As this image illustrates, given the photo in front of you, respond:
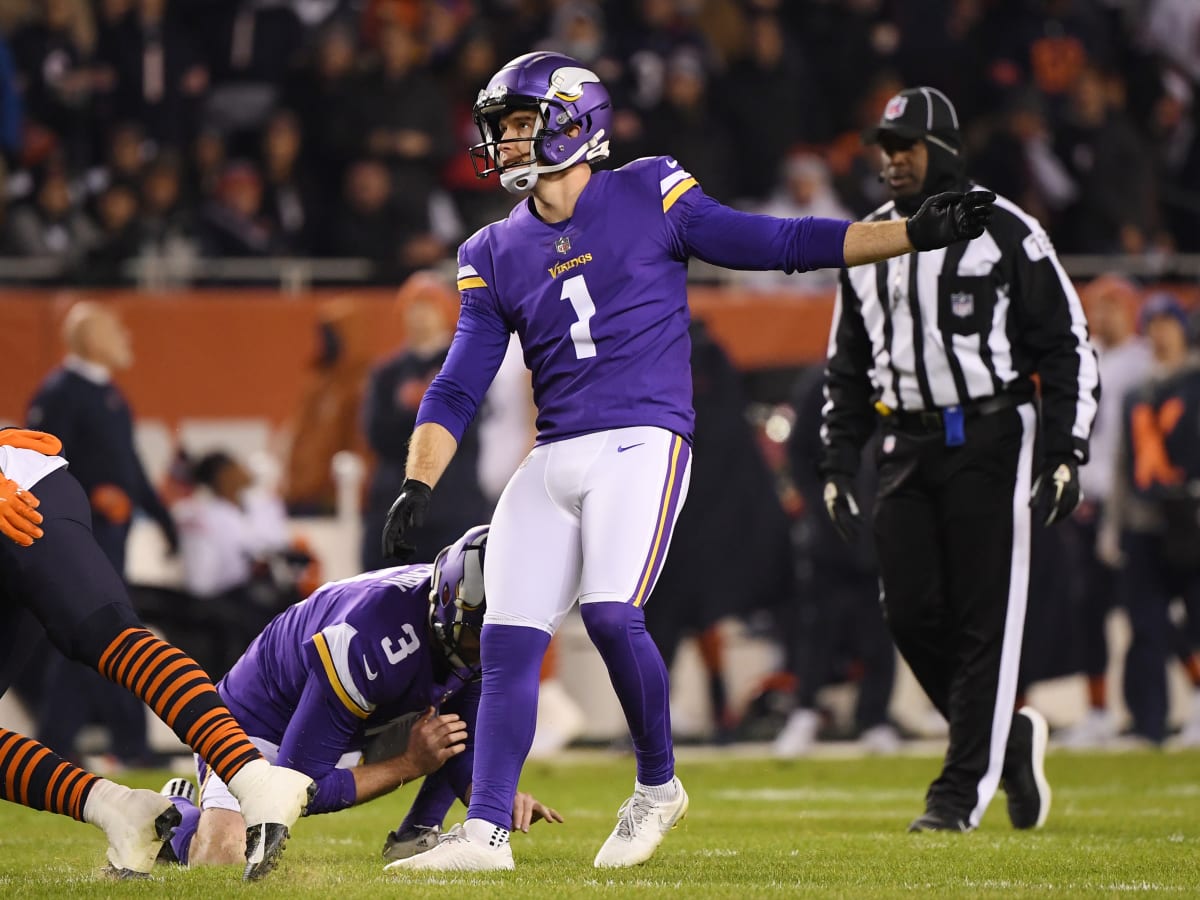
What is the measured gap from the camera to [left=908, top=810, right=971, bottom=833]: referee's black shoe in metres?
6.16

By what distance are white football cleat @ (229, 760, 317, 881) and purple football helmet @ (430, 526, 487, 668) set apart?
0.70m

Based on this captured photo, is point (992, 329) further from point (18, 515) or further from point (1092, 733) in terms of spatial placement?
point (1092, 733)

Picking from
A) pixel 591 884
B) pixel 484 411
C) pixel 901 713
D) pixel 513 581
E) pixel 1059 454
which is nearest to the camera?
pixel 591 884

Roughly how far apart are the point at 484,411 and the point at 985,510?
4342mm

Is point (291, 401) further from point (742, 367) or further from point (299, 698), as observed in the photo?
point (299, 698)

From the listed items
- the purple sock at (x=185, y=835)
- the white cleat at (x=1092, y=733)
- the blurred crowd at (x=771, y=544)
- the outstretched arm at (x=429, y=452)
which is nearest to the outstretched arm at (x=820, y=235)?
the outstretched arm at (x=429, y=452)

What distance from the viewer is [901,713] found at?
11.1m

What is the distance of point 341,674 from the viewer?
5.14 m

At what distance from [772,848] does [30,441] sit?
7.63ft

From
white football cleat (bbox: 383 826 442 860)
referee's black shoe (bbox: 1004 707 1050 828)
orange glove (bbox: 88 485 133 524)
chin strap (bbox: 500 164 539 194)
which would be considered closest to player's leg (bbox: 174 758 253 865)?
white football cleat (bbox: 383 826 442 860)

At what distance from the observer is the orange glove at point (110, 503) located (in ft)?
29.3

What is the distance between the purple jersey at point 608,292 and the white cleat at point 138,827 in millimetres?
1208

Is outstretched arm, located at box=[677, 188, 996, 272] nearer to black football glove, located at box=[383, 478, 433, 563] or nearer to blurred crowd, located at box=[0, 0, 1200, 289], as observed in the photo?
black football glove, located at box=[383, 478, 433, 563]

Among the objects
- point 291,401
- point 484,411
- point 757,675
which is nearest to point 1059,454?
point 484,411
